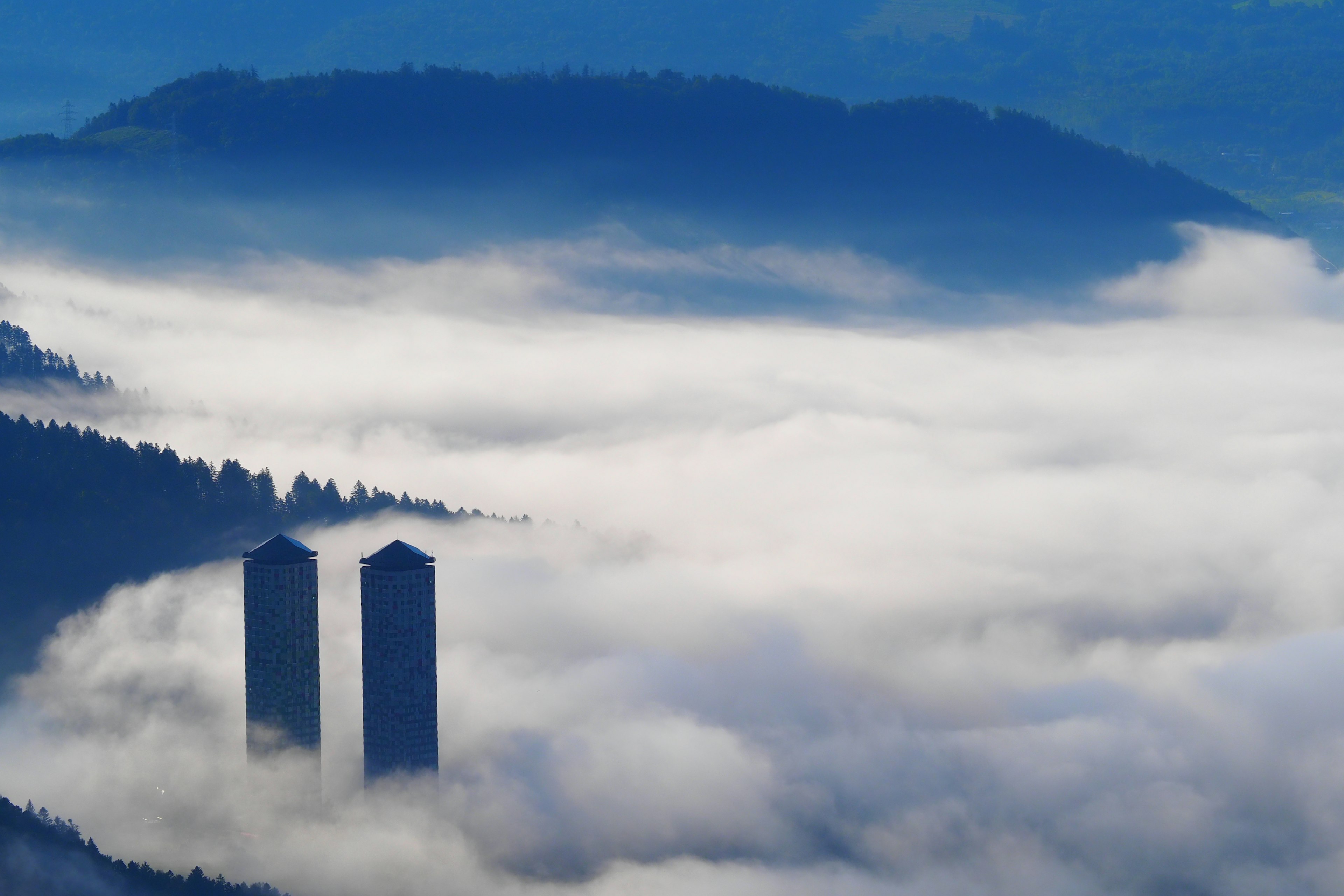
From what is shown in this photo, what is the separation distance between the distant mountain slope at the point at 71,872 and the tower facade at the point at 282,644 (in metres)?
14.0

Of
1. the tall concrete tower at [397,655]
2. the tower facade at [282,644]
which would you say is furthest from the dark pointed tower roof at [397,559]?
the tower facade at [282,644]

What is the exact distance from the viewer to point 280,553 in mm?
186625

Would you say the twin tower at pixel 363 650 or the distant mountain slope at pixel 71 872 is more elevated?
the twin tower at pixel 363 650

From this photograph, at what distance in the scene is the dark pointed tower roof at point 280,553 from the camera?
18612cm

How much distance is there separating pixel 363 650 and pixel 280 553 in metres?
11.0

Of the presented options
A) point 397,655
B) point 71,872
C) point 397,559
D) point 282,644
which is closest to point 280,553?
point 282,644

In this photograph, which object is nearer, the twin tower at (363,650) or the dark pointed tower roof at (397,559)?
the dark pointed tower roof at (397,559)

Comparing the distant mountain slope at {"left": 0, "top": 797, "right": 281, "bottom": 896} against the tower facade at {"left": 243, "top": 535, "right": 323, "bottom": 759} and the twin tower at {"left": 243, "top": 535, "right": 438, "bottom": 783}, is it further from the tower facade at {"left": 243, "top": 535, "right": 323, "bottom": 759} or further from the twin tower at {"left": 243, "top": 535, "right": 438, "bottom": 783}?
the twin tower at {"left": 243, "top": 535, "right": 438, "bottom": 783}

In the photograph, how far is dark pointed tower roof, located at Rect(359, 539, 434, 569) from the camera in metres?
186

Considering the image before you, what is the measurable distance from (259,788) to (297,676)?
13409mm

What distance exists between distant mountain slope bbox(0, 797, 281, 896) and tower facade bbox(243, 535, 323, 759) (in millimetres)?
14031

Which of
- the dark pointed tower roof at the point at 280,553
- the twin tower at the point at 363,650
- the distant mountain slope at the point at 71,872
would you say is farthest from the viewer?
the dark pointed tower roof at the point at 280,553

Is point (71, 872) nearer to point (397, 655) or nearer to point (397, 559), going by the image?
point (397, 655)

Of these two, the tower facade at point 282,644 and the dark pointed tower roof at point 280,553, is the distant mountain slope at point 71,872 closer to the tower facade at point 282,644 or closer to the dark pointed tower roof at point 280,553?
the tower facade at point 282,644
